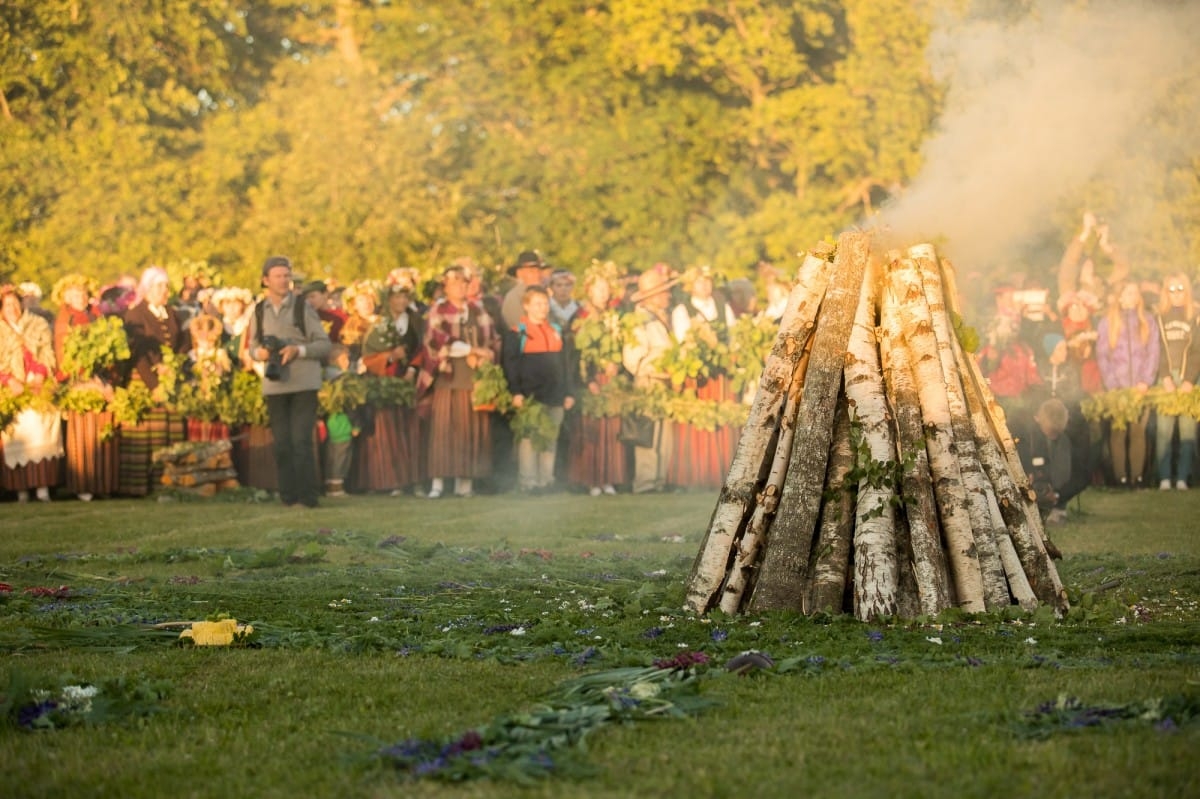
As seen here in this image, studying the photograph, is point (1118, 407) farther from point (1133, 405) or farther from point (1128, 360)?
point (1128, 360)

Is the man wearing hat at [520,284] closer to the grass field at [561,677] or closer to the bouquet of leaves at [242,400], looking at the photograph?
the bouquet of leaves at [242,400]

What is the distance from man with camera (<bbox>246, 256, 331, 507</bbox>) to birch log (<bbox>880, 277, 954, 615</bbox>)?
11.3 meters

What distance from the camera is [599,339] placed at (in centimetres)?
2338

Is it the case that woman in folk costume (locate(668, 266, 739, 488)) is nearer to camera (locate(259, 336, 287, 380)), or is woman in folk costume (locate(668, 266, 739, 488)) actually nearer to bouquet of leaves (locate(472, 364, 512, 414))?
bouquet of leaves (locate(472, 364, 512, 414))

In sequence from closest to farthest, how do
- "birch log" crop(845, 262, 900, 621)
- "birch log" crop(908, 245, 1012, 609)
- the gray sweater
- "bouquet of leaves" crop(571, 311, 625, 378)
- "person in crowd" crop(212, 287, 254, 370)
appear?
"birch log" crop(845, 262, 900, 621) < "birch log" crop(908, 245, 1012, 609) < the gray sweater < "person in crowd" crop(212, 287, 254, 370) < "bouquet of leaves" crop(571, 311, 625, 378)

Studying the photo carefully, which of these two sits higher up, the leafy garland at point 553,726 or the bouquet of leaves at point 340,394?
the bouquet of leaves at point 340,394

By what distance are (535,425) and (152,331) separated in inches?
209

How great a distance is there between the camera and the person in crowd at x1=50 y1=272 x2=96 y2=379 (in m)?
22.3

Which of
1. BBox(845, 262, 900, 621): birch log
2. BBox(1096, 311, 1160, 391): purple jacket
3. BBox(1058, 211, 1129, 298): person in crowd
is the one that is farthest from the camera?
BBox(1058, 211, 1129, 298): person in crowd

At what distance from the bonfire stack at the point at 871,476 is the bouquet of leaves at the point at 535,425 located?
41.7ft

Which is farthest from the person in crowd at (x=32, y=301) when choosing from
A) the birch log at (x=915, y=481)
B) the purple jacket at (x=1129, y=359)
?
the birch log at (x=915, y=481)

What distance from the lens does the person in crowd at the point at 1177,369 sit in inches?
925

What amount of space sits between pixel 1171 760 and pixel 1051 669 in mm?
1818

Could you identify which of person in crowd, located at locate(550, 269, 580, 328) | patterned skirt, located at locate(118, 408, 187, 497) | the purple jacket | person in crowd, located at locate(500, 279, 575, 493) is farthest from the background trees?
patterned skirt, located at locate(118, 408, 187, 497)
